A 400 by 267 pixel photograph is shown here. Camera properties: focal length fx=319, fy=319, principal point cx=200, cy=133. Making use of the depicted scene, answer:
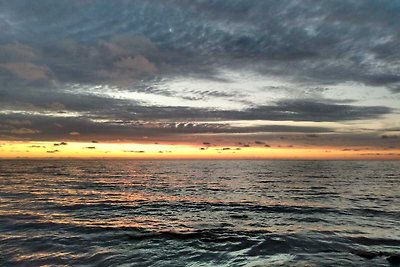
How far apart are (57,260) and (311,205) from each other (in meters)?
29.6

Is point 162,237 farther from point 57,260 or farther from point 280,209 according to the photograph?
point 280,209

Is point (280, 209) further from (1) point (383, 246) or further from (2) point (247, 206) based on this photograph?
(1) point (383, 246)

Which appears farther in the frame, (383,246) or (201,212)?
(201,212)

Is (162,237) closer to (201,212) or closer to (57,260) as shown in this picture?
(57,260)

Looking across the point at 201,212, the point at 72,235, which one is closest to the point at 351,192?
the point at 201,212

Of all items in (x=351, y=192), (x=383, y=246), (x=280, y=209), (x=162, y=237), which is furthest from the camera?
(x=351, y=192)

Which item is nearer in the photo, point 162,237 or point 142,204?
point 162,237

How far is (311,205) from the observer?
38.2 meters

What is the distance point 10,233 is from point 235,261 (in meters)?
17.0

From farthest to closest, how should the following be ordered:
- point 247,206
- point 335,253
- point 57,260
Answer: point 247,206 → point 335,253 → point 57,260

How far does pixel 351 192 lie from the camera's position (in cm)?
5081

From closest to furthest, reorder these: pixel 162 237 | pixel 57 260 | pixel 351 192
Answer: pixel 57 260 < pixel 162 237 < pixel 351 192

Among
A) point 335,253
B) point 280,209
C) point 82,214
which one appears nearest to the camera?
point 335,253

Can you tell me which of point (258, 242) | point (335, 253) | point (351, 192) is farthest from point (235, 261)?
point (351, 192)
